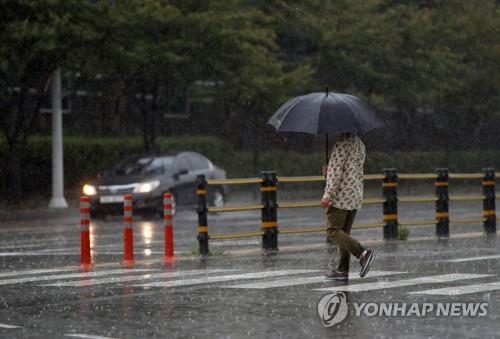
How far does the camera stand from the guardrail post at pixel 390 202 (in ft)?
67.2

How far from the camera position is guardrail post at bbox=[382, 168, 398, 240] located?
20.5 metres

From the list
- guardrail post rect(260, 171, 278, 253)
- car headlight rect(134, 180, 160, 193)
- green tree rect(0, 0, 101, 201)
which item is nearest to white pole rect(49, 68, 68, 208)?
green tree rect(0, 0, 101, 201)

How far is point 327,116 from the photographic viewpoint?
13414 mm

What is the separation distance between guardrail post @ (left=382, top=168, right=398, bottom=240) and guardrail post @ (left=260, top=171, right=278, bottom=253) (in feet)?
8.03

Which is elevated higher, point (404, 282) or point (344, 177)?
point (344, 177)

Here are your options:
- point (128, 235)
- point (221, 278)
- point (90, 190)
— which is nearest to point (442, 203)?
point (128, 235)

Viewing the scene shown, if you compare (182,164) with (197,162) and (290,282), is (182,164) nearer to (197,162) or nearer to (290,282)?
(197,162)

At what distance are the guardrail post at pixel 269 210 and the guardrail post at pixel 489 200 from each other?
5.03m

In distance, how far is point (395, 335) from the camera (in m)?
9.33

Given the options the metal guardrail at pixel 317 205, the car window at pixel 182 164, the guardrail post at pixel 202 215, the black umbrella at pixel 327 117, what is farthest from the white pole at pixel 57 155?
the black umbrella at pixel 327 117

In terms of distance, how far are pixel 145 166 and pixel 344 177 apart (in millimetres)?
16888

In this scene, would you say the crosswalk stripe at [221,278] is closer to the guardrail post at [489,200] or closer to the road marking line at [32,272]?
the road marking line at [32,272]

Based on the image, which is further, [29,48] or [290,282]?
[29,48]

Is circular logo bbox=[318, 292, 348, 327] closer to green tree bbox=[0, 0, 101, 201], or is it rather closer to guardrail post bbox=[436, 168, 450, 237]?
guardrail post bbox=[436, 168, 450, 237]
